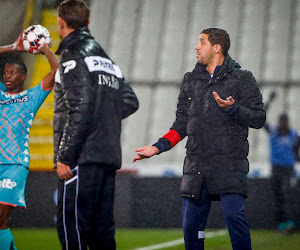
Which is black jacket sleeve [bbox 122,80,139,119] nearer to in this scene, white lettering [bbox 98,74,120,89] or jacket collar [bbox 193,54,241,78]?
white lettering [bbox 98,74,120,89]

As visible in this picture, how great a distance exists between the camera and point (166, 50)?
1388cm

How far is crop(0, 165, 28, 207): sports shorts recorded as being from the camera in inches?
163

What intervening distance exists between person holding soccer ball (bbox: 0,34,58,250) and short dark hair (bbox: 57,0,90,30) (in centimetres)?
69

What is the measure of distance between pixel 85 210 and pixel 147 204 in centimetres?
589

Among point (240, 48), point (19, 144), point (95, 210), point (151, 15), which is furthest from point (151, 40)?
point (95, 210)

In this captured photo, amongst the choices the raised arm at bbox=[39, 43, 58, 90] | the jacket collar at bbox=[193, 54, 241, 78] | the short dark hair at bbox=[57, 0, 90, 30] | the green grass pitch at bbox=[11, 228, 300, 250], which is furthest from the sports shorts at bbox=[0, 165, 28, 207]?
the green grass pitch at bbox=[11, 228, 300, 250]

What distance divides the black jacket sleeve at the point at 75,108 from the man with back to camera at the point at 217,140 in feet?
2.65

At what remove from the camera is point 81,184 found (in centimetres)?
329

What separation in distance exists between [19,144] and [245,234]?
172 centimetres

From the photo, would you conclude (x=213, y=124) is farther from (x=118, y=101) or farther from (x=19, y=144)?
(x=19, y=144)

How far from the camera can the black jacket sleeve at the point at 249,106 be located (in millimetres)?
3779

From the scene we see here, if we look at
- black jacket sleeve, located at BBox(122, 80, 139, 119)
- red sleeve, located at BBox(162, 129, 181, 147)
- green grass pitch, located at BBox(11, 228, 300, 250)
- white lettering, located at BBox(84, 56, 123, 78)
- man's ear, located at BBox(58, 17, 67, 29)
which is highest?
man's ear, located at BBox(58, 17, 67, 29)

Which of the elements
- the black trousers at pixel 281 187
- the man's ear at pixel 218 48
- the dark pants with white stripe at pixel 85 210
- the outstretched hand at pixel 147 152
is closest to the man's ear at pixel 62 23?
the dark pants with white stripe at pixel 85 210

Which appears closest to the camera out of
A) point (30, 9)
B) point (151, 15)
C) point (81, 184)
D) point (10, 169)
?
point (81, 184)
